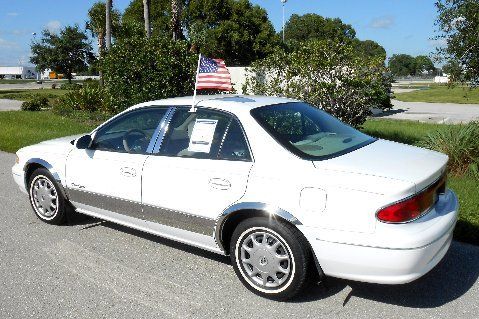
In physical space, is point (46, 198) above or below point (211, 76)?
below

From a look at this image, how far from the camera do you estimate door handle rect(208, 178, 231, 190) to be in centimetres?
371

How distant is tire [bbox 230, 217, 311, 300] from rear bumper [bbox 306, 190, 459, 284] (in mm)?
145

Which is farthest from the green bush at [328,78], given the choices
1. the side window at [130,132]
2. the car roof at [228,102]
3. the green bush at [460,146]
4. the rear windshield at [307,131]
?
the side window at [130,132]

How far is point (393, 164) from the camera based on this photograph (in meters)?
3.47

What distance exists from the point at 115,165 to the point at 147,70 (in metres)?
8.83

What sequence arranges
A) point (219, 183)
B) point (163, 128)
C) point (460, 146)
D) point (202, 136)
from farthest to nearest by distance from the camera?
point (460, 146) < point (163, 128) < point (202, 136) < point (219, 183)

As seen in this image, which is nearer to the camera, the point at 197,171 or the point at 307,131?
the point at 197,171

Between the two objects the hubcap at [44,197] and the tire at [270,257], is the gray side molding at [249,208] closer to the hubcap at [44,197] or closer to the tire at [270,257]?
the tire at [270,257]

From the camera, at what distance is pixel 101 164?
4.63 m

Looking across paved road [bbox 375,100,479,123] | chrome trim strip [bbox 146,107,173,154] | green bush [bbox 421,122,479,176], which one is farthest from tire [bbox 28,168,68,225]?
paved road [bbox 375,100,479,123]

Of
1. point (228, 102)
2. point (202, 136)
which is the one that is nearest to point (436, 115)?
point (228, 102)

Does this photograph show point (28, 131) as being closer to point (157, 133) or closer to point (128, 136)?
point (128, 136)

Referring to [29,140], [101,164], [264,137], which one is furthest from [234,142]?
[29,140]

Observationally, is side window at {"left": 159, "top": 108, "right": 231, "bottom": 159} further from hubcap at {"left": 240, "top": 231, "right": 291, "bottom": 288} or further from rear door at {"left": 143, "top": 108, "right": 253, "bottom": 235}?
hubcap at {"left": 240, "top": 231, "right": 291, "bottom": 288}
